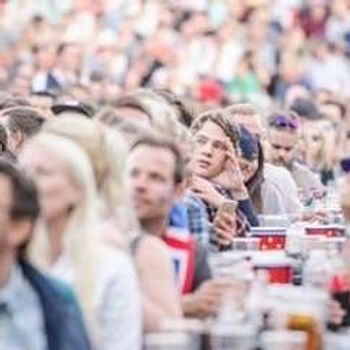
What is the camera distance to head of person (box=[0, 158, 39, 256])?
731cm

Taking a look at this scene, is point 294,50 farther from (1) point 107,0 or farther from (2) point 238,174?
(2) point 238,174

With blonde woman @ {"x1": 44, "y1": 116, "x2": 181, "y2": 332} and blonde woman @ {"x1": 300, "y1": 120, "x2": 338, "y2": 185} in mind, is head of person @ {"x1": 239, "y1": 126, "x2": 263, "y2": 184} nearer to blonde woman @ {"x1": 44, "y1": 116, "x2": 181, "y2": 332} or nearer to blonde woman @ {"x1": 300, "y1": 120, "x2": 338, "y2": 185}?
blonde woman @ {"x1": 44, "y1": 116, "x2": 181, "y2": 332}

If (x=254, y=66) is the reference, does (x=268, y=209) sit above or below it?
below

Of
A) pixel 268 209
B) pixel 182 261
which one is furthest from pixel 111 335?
pixel 268 209

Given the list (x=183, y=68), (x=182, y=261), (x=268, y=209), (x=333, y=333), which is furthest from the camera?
(x=183, y=68)

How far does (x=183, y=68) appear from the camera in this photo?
32.1 m

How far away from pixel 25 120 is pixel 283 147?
401 centimetres

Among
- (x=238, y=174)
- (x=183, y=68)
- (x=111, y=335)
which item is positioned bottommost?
(x=111, y=335)

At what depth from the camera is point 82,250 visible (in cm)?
780

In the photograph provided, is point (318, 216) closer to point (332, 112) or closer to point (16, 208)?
point (16, 208)

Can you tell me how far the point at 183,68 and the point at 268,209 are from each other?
720 inches

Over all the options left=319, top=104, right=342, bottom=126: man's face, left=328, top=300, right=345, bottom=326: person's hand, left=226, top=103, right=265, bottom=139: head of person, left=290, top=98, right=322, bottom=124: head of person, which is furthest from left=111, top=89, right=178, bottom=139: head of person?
left=319, top=104, right=342, bottom=126: man's face

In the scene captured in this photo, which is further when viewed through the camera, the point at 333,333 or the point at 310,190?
the point at 310,190

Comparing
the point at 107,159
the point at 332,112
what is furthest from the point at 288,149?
the point at 107,159
